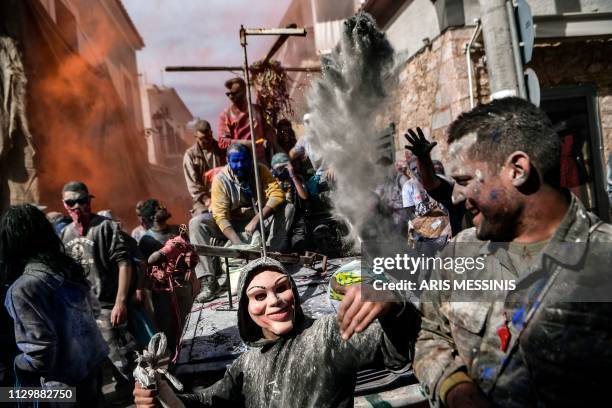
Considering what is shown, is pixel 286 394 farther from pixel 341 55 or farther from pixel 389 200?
pixel 341 55

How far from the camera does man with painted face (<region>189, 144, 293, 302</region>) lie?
5.38 meters

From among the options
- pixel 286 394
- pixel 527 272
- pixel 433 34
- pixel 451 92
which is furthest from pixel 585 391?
pixel 433 34

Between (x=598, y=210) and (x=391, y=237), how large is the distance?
17.3ft

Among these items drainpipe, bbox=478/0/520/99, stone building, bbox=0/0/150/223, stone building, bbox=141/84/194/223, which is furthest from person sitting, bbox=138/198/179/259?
stone building, bbox=141/84/194/223

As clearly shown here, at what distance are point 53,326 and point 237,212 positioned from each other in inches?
113

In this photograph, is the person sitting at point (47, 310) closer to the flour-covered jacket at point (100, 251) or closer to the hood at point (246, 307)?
the flour-covered jacket at point (100, 251)

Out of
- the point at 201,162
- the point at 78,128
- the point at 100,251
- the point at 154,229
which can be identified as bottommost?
the point at 100,251

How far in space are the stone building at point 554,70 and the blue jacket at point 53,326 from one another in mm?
Result: 7446

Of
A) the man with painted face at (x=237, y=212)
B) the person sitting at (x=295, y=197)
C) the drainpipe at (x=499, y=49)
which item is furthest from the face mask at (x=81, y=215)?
the drainpipe at (x=499, y=49)

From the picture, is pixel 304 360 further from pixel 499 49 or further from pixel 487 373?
pixel 499 49

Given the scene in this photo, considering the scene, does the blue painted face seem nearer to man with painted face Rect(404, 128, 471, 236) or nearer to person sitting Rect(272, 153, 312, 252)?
person sitting Rect(272, 153, 312, 252)

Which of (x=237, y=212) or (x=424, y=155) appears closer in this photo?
(x=424, y=155)

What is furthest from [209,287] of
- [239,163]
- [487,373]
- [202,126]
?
[487,373]

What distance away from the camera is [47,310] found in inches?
121
